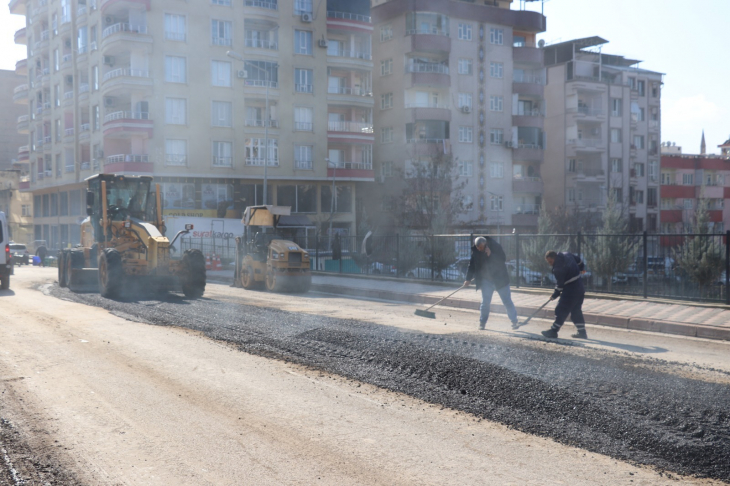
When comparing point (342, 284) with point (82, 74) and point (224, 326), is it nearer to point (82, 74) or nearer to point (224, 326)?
point (224, 326)

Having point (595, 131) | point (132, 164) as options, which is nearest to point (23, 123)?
point (132, 164)

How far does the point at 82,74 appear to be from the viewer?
51.3 m

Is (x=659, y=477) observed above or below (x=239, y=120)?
below

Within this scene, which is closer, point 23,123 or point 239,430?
point 239,430

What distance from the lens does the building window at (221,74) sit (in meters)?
36.0

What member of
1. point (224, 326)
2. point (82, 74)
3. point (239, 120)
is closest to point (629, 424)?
point (224, 326)

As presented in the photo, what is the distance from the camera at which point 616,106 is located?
209 ft

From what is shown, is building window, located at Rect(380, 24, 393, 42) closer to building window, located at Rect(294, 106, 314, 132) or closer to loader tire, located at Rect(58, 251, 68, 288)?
building window, located at Rect(294, 106, 314, 132)

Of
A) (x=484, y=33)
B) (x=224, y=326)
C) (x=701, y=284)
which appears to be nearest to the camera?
(x=224, y=326)

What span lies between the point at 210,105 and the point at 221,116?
233cm

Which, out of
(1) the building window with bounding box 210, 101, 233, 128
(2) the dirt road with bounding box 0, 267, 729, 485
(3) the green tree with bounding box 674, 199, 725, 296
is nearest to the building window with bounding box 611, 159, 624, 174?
(1) the building window with bounding box 210, 101, 233, 128

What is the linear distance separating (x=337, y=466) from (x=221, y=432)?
4.17 feet

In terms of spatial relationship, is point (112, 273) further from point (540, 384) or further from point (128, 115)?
point (128, 115)

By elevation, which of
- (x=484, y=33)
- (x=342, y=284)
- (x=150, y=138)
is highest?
(x=484, y=33)
